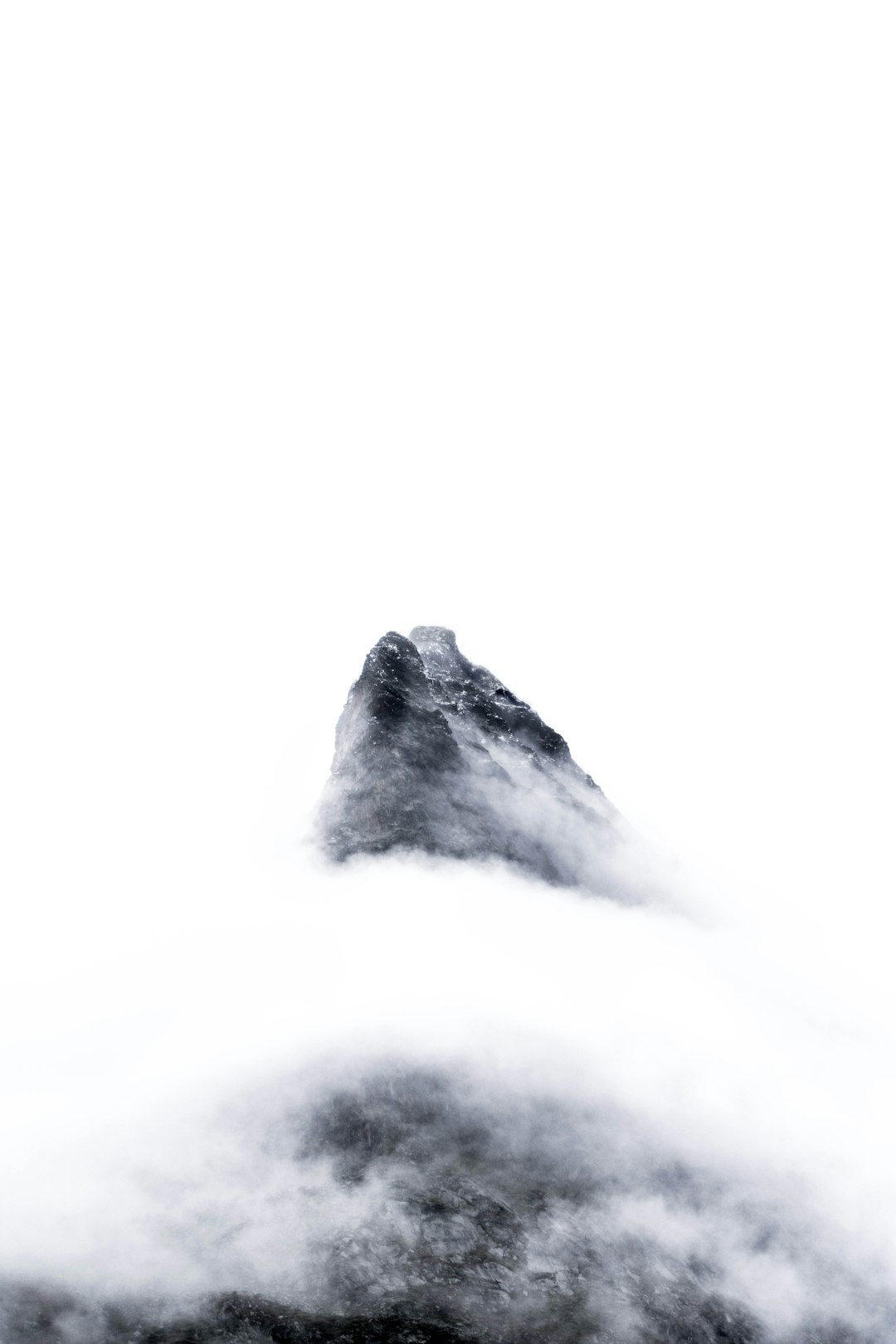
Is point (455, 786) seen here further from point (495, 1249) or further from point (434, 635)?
point (495, 1249)

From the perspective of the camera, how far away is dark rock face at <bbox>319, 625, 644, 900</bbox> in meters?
53.7

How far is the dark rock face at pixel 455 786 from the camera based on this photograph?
53.7 meters

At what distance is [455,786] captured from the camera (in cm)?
5691

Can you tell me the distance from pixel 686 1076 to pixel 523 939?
37.2ft

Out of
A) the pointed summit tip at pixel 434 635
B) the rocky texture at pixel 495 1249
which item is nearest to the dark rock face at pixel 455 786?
the pointed summit tip at pixel 434 635

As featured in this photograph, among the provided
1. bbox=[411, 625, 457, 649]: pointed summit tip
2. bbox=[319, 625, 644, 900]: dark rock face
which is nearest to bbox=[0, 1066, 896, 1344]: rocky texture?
bbox=[319, 625, 644, 900]: dark rock face

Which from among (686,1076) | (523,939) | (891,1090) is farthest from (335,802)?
(891,1090)

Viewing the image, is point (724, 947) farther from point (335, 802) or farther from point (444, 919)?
point (335, 802)

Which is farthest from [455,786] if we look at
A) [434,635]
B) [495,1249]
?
[495,1249]

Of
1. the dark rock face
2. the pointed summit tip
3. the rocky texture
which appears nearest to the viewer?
the rocky texture

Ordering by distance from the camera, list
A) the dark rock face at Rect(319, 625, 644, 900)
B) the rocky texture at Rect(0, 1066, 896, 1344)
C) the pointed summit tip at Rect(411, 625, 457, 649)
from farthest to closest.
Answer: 1. the pointed summit tip at Rect(411, 625, 457, 649)
2. the dark rock face at Rect(319, 625, 644, 900)
3. the rocky texture at Rect(0, 1066, 896, 1344)

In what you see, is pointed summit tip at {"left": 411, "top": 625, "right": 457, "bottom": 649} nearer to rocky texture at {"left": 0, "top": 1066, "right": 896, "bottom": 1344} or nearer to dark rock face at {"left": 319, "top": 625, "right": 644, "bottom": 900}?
dark rock face at {"left": 319, "top": 625, "right": 644, "bottom": 900}

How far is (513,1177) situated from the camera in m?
31.7

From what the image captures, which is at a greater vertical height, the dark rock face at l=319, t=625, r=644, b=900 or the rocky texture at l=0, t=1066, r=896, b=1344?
the dark rock face at l=319, t=625, r=644, b=900
